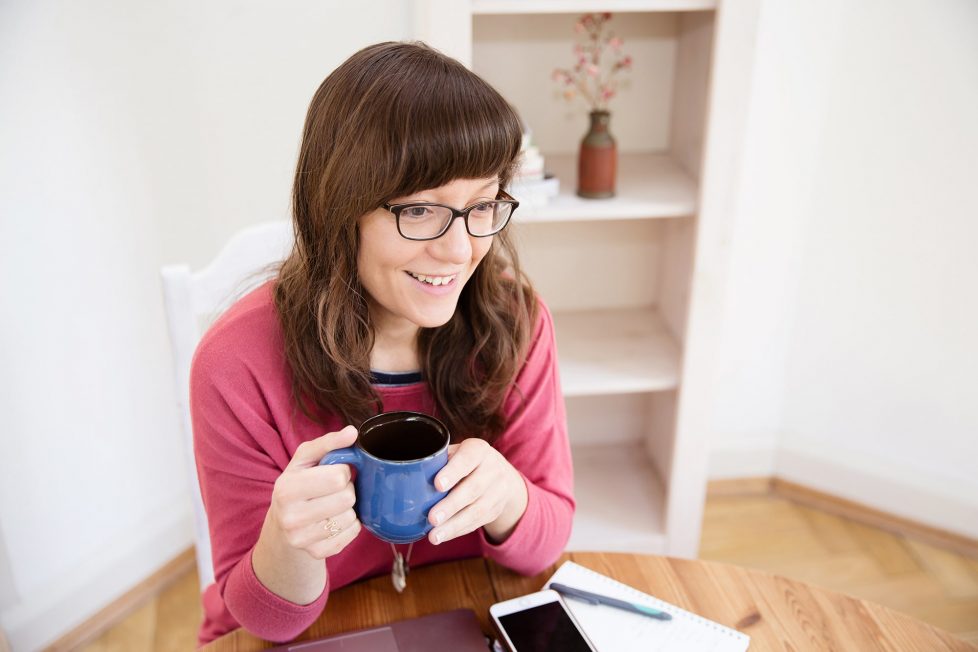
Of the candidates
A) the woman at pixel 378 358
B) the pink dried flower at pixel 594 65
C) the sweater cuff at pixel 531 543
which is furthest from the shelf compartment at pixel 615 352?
the sweater cuff at pixel 531 543

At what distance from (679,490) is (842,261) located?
73 centimetres

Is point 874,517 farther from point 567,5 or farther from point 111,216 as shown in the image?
point 111,216

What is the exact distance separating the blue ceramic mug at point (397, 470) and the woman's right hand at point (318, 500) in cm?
1

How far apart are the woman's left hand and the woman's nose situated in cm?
22

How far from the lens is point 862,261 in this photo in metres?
2.13

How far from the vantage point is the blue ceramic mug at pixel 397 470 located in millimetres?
804

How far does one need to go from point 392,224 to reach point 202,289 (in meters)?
0.46

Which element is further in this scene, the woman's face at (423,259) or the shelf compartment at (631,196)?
the shelf compartment at (631,196)

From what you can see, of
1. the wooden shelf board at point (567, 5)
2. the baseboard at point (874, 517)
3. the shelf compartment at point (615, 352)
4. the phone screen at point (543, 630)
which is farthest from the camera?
the baseboard at point (874, 517)

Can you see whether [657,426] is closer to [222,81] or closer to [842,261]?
[842,261]

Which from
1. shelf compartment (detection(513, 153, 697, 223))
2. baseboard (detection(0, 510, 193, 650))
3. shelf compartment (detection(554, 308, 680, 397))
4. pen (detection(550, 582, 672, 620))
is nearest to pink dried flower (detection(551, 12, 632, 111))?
shelf compartment (detection(513, 153, 697, 223))

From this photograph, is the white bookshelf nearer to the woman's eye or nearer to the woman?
the woman

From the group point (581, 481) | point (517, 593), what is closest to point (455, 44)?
point (517, 593)

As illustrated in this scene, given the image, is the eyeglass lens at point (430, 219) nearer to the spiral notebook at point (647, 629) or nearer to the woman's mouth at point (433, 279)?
the woman's mouth at point (433, 279)
